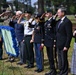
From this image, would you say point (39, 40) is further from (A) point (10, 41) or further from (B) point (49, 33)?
(A) point (10, 41)

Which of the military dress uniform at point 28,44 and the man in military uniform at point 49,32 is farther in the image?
the military dress uniform at point 28,44

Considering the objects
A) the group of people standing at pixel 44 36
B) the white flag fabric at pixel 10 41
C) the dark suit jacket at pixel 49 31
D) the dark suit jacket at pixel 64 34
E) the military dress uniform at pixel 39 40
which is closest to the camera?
the dark suit jacket at pixel 64 34

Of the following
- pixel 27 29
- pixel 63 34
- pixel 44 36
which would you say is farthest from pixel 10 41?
pixel 63 34

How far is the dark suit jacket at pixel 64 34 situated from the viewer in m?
7.61

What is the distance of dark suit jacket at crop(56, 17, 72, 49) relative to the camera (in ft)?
25.0

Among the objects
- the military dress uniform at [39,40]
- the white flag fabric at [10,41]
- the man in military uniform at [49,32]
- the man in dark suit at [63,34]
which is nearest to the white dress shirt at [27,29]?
the military dress uniform at [39,40]

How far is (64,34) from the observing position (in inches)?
305

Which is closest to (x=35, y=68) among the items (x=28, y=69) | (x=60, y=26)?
(x=28, y=69)

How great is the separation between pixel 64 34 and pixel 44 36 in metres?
0.82

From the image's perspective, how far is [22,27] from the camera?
9969 millimetres

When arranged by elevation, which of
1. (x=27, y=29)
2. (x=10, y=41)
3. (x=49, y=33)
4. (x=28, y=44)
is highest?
(x=49, y=33)

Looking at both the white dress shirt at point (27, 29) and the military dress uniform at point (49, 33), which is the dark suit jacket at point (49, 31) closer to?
the military dress uniform at point (49, 33)

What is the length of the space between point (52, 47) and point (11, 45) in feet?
4.12

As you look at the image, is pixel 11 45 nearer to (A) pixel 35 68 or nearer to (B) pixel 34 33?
(B) pixel 34 33
